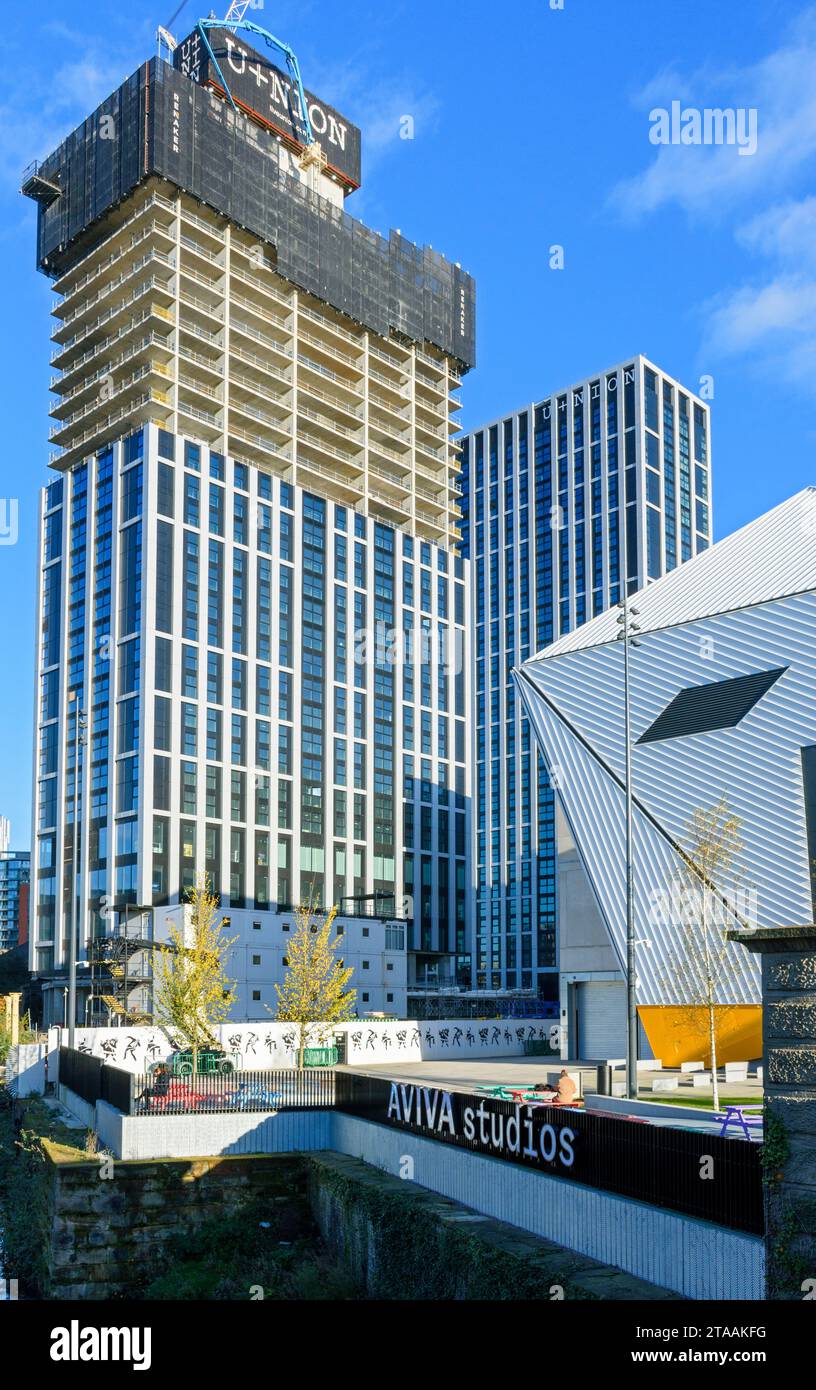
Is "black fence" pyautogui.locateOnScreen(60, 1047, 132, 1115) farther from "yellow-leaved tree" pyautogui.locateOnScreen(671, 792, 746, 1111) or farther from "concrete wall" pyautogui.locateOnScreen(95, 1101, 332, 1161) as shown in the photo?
"yellow-leaved tree" pyautogui.locateOnScreen(671, 792, 746, 1111)

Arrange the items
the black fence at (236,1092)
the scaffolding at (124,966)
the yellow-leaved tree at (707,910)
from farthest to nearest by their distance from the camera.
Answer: the scaffolding at (124,966) → the yellow-leaved tree at (707,910) → the black fence at (236,1092)

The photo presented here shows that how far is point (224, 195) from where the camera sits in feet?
307

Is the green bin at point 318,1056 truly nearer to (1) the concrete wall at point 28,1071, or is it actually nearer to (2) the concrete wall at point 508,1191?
(1) the concrete wall at point 28,1071

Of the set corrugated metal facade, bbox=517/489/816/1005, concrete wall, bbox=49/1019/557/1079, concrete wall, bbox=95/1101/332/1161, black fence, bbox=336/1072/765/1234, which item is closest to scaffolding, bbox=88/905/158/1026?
concrete wall, bbox=49/1019/557/1079

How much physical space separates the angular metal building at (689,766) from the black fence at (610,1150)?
15.7 m

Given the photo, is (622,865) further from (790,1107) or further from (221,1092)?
(790,1107)

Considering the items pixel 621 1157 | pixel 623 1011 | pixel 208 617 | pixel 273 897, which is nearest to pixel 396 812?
pixel 273 897

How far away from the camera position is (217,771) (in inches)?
3376

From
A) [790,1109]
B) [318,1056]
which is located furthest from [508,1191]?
[318,1056]

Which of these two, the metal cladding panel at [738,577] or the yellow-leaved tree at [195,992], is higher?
the metal cladding panel at [738,577]

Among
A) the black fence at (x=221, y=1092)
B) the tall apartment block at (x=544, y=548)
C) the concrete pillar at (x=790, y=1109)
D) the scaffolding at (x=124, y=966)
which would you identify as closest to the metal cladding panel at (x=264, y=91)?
the tall apartment block at (x=544, y=548)

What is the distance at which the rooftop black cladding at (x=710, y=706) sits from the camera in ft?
145

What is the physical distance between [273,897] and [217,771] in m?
9.42

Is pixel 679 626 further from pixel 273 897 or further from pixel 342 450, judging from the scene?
pixel 342 450
